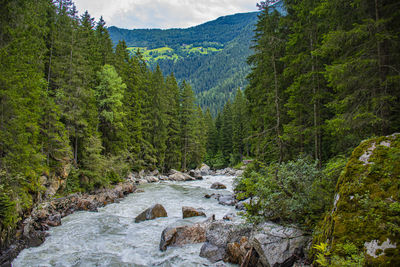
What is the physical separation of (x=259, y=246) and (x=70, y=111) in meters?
16.1

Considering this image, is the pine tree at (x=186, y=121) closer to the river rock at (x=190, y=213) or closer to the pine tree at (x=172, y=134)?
the pine tree at (x=172, y=134)

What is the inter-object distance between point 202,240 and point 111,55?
23295 mm

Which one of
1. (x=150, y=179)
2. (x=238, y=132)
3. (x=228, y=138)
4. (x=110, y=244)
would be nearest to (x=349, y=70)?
(x=110, y=244)

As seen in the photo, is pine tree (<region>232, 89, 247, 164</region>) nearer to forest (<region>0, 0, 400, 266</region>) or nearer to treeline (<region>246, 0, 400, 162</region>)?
forest (<region>0, 0, 400, 266</region>)

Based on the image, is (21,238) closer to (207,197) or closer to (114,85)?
(207,197)

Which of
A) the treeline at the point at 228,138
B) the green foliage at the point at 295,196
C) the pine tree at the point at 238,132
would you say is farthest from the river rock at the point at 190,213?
the pine tree at the point at 238,132

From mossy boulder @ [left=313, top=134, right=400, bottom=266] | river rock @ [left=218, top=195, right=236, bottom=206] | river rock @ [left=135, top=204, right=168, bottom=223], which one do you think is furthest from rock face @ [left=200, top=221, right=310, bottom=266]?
river rock @ [left=218, top=195, right=236, bottom=206]

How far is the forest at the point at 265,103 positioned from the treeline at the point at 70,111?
9cm

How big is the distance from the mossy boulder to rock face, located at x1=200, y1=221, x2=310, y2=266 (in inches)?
32.4

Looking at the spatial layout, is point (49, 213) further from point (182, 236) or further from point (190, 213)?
point (182, 236)

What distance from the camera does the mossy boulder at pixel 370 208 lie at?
10.7 ft

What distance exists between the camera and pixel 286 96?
14.7m

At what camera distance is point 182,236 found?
8.76 meters

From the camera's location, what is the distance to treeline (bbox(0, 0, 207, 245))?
Result: 880 cm
